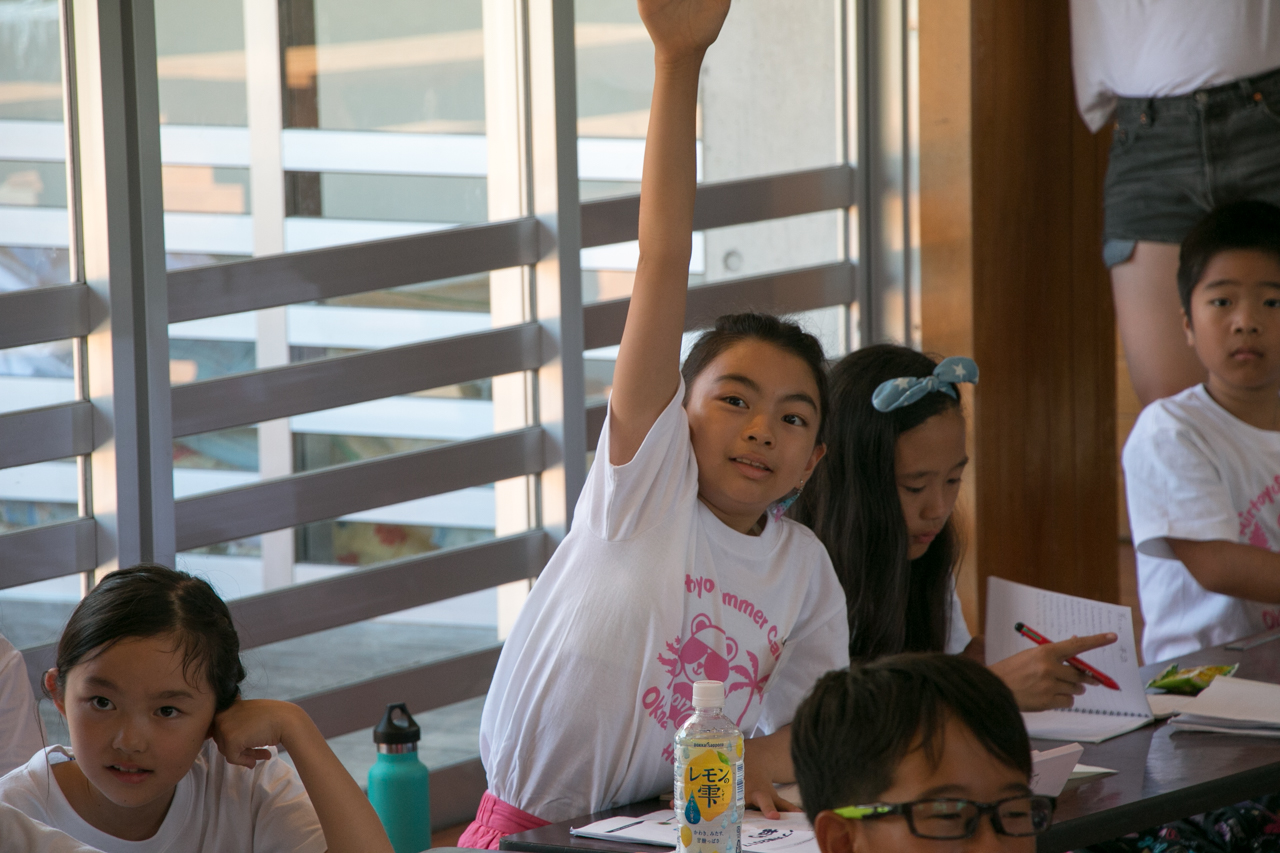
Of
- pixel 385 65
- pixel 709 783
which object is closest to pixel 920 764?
pixel 709 783

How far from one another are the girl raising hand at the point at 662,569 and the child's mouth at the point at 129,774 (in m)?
0.50

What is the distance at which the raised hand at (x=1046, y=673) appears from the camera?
2.00 m

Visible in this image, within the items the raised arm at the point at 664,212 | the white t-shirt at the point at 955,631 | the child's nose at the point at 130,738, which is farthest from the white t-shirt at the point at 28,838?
the white t-shirt at the point at 955,631

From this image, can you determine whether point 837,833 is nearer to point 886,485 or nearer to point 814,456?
point 814,456

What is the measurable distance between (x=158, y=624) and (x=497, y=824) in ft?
1.83

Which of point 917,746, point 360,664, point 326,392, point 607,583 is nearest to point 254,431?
point 326,392

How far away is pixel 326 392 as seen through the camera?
9.44 ft

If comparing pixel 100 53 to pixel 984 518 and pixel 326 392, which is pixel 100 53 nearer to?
pixel 326 392

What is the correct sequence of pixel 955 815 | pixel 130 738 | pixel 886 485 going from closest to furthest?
1. pixel 955 815
2. pixel 130 738
3. pixel 886 485

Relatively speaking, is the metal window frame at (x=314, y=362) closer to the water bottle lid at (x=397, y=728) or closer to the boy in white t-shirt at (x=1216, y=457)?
the water bottle lid at (x=397, y=728)

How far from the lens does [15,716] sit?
6.31 feet

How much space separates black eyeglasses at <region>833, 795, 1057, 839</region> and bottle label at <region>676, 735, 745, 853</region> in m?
0.25

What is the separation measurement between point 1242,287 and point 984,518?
1.23m

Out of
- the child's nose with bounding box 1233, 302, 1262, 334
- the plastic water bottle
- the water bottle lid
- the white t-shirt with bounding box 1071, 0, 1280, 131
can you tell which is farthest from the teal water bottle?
the white t-shirt with bounding box 1071, 0, 1280, 131
